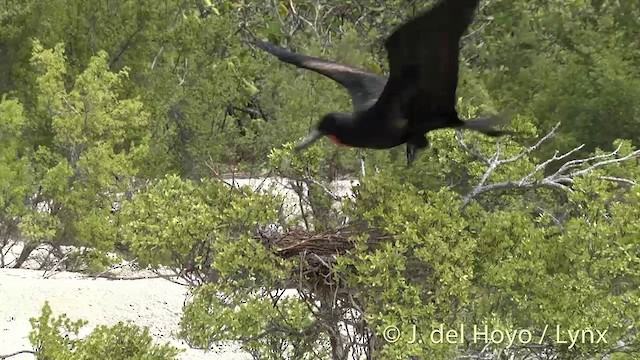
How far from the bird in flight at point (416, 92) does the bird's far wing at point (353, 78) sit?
0.12 metres

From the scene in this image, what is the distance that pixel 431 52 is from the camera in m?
3.69

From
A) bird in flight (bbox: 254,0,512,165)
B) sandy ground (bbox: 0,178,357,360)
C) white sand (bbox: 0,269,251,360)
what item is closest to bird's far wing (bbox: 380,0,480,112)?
bird in flight (bbox: 254,0,512,165)

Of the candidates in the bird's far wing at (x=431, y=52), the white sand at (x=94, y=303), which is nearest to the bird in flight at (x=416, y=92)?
the bird's far wing at (x=431, y=52)

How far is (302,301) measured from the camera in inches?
218

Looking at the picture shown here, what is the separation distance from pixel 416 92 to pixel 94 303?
6.37 metres

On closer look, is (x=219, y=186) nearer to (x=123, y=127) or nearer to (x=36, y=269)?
(x=123, y=127)

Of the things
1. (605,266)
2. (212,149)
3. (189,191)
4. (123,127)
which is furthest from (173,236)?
(212,149)

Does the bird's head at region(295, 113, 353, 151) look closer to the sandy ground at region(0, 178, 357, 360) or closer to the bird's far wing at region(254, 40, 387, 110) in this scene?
the bird's far wing at region(254, 40, 387, 110)

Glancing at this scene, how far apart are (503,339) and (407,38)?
1.98m

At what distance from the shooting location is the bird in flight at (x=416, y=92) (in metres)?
3.48
